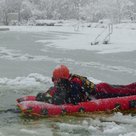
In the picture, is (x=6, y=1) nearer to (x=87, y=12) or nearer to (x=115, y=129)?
(x=87, y=12)

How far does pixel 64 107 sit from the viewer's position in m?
8.78

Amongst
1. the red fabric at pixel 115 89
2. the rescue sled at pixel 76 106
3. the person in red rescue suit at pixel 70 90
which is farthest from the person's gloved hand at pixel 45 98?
the red fabric at pixel 115 89

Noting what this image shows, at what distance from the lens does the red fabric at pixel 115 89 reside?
31.4 feet

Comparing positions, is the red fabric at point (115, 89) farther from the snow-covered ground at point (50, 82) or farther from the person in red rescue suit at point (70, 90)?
the snow-covered ground at point (50, 82)

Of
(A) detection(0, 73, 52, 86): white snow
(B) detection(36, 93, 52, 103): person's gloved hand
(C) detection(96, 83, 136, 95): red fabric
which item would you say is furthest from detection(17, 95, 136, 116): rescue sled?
(A) detection(0, 73, 52, 86): white snow

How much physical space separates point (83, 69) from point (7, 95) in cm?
534

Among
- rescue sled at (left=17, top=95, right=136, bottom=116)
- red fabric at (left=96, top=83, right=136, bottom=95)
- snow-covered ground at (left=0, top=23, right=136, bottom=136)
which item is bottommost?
snow-covered ground at (left=0, top=23, right=136, bottom=136)

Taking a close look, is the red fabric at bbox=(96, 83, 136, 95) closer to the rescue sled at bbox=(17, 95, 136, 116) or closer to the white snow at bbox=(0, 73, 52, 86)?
the rescue sled at bbox=(17, 95, 136, 116)

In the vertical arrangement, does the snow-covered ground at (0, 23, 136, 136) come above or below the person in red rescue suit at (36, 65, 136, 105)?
below

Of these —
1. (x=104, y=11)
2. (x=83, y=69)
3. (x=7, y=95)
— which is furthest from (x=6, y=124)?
(x=104, y=11)

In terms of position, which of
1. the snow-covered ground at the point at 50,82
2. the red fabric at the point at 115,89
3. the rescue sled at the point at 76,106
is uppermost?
the red fabric at the point at 115,89

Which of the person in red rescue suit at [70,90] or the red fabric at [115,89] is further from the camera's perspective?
the red fabric at [115,89]

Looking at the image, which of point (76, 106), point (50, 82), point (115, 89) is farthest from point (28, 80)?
point (76, 106)

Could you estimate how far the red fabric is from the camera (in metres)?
9.56
